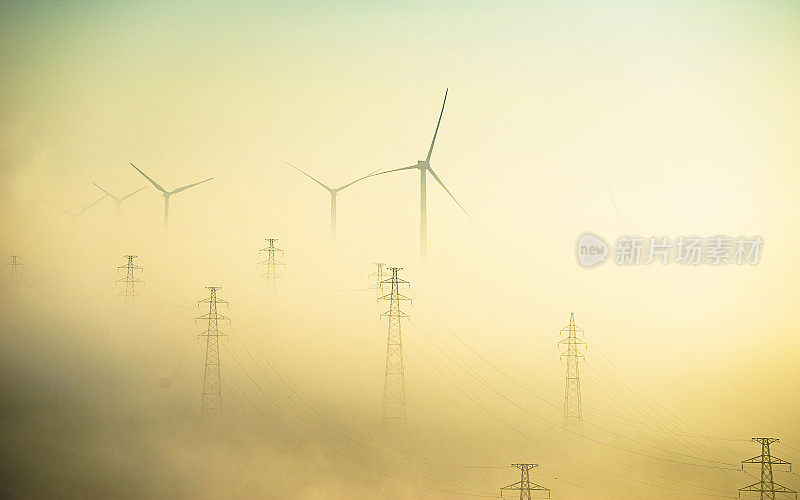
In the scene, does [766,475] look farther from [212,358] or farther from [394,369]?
[212,358]

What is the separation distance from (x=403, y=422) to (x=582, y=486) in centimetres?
338

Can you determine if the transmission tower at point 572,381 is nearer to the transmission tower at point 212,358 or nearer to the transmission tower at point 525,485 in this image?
the transmission tower at point 525,485

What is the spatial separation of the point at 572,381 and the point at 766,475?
3755 mm

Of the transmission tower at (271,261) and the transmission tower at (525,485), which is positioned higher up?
the transmission tower at (271,261)

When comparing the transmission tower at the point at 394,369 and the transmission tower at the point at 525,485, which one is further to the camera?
the transmission tower at the point at 394,369

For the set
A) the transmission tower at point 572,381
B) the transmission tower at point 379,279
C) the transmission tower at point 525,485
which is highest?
the transmission tower at point 379,279

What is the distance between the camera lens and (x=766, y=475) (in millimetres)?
20234

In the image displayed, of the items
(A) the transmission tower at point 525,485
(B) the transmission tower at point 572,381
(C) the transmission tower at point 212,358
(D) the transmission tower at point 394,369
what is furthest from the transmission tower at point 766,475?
(C) the transmission tower at point 212,358

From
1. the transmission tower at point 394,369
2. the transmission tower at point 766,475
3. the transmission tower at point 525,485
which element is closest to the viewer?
the transmission tower at point 766,475

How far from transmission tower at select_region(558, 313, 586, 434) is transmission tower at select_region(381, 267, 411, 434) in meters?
3.02

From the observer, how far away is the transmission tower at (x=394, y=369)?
69.1 feet

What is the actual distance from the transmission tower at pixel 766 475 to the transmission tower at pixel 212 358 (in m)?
9.56

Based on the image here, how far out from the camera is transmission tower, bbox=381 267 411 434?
21.0 metres

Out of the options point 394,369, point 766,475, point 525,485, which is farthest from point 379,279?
point 766,475
